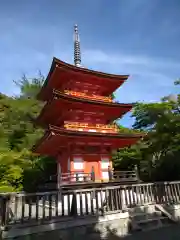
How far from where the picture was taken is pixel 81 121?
16.5 metres

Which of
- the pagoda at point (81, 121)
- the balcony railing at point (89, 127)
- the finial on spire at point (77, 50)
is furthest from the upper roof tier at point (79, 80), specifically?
the finial on spire at point (77, 50)

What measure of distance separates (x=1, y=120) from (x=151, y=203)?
2477cm

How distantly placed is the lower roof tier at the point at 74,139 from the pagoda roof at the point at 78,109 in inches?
81.6

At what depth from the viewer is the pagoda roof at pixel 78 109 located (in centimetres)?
1547

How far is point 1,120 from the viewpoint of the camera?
29.9 m

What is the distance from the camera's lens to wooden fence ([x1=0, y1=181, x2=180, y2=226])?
301 inches

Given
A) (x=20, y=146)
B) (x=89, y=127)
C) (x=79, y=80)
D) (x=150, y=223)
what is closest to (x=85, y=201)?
(x=150, y=223)

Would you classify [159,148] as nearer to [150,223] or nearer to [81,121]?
[81,121]

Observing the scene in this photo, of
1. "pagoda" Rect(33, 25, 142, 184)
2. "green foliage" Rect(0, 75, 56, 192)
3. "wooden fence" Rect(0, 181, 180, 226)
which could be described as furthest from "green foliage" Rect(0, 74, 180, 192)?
"wooden fence" Rect(0, 181, 180, 226)

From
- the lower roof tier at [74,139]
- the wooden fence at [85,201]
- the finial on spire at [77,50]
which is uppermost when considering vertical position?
the finial on spire at [77,50]

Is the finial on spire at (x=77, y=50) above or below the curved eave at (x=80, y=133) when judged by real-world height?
above

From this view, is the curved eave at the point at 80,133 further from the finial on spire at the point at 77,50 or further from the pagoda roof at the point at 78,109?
the finial on spire at the point at 77,50

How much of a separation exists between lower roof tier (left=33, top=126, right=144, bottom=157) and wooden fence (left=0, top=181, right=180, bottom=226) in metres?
4.36

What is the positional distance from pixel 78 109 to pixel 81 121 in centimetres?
94
